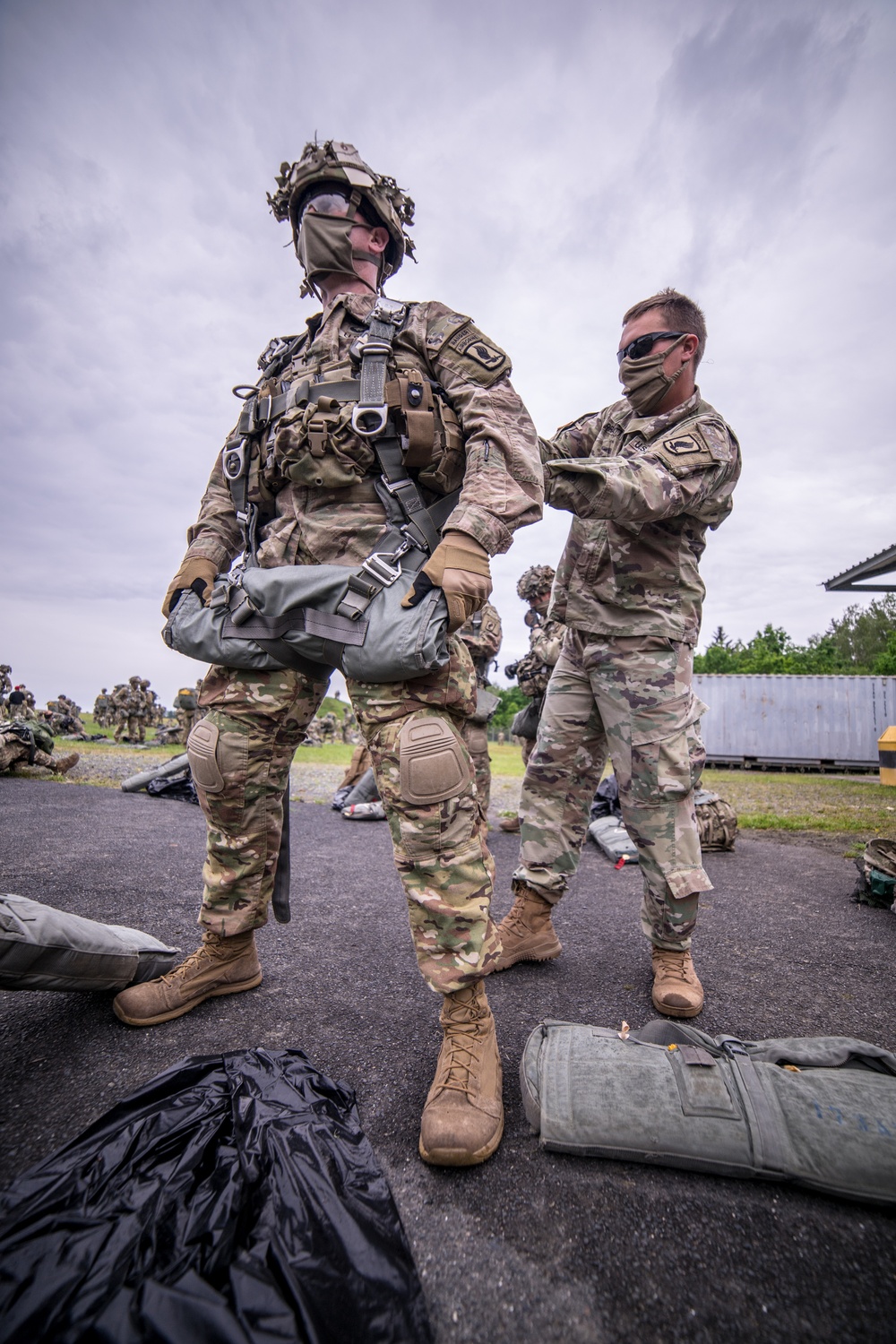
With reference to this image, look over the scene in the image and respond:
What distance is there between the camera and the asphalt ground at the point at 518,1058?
3.19 feet

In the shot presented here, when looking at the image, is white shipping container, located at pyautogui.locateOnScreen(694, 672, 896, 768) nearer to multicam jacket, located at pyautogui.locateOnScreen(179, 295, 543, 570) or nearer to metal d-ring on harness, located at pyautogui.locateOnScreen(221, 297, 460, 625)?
multicam jacket, located at pyautogui.locateOnScreen(179, 295, 543, 570)

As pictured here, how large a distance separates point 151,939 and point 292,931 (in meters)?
0.79

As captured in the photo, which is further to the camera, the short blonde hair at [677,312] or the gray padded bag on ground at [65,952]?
the short blonde hair at [677,312]

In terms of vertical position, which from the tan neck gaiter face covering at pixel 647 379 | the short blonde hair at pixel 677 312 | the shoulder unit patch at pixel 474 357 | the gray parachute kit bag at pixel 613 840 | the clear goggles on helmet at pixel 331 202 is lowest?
the gray parachute kit bag at pixel 613 840

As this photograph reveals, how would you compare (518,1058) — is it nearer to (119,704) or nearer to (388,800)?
(388,800)

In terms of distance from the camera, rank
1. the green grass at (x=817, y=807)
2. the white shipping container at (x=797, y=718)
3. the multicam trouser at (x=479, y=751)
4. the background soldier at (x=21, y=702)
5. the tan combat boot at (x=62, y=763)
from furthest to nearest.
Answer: the white shipping container at (x=797, y=718) < the background soldier at (x=21, y=702) < the tan combat boot at (x=62, y=763) < the green grass at (x=817, y=807) < the multicam trouser at (x=479, y=751)

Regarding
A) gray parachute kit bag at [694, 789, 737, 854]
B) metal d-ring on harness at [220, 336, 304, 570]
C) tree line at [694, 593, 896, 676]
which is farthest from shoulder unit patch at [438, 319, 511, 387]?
tree line at [694, 593, 896, 676]

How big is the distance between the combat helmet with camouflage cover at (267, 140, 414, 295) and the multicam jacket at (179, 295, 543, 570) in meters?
0.48

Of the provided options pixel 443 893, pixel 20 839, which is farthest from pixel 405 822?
pixel 20 839

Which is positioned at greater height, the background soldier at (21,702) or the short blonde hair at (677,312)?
the short blonde hair at (677,312)

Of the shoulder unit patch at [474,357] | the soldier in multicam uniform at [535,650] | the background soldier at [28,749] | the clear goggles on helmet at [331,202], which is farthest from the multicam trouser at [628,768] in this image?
the background soldier at [28,749]

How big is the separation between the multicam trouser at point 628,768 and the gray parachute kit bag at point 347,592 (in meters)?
0.98

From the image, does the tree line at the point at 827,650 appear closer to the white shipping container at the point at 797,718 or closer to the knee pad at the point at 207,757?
the white shipping container at the point at 797,718

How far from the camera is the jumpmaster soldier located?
1.59 meters
